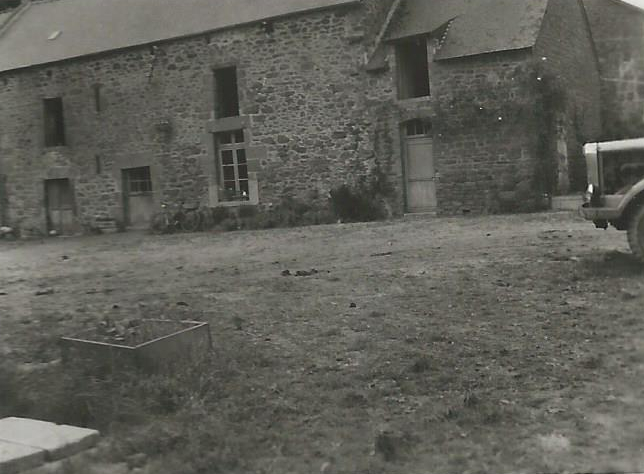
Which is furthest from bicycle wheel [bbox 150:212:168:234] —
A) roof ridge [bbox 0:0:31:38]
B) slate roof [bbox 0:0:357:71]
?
roof ridge [bbox 0:0:31:38]

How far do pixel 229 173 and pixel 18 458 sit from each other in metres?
16.9

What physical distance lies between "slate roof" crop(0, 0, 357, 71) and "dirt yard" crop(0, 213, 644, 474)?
10.9m

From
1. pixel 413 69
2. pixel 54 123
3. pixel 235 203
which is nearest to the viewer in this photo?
pixel 413 69

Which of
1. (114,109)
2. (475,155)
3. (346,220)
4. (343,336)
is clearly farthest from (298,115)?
(343,336)

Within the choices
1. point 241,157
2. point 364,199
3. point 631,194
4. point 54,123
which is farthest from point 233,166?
point 631,194

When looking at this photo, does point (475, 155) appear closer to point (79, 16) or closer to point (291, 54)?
point (291, 54)

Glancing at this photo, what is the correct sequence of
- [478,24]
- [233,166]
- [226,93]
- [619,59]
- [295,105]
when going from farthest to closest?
[619,59]
[226,93]
[233,166]
[295,105]
[478,24]

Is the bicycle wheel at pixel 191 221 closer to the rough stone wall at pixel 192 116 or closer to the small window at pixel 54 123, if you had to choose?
the rough stone wall at pixel 192 116

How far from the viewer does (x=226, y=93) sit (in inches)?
807

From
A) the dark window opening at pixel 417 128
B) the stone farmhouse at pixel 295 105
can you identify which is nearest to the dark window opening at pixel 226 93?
the stone farmhouse at pixel 295 105

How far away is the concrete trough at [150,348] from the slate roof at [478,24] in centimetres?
1284

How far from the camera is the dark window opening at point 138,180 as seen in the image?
2142 centimetres

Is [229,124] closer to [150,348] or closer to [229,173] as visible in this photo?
[229,173]

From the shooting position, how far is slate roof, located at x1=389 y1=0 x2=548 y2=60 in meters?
16.6
